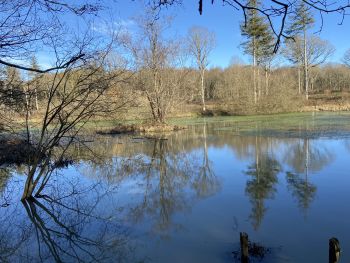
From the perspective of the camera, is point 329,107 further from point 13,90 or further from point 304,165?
point 13,90

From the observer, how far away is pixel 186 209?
8.03 meters

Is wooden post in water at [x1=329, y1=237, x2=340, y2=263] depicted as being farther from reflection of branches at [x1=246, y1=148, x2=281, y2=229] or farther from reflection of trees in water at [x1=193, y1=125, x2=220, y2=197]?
reflection of trees in water at [x1=193, y1=125, x2=220, y2=197]

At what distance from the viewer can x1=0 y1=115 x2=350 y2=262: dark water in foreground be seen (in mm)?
5980

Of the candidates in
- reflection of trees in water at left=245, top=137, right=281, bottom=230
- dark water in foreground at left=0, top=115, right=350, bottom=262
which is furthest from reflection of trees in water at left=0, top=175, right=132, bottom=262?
reflection of trees in water at left=245, top=137, right=281, bottom=230

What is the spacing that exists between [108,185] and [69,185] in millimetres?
1138

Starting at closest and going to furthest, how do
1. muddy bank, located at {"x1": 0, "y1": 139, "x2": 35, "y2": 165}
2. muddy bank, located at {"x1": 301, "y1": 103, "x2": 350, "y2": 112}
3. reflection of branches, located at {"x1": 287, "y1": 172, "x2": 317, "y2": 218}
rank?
1. reflection of branches, located at {"x1": 287, "y1": 172, "x2": 317, "y2": 218}
2. muddy bank, located at {"x1": 0, "y1": 139, "x2": 35, "y2": 165}
3. muddy bank, located at {"x1": 301, "y1": 103, "x2": 350, "y2": 112}

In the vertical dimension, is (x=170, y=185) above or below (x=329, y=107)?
below

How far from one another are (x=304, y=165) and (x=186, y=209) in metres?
4.95

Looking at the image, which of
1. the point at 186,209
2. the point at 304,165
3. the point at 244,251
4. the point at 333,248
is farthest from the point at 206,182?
the point at 333,248

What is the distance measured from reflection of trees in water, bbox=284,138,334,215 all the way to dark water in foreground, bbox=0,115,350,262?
0.08 ft

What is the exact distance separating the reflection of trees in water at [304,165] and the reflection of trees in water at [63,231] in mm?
3603

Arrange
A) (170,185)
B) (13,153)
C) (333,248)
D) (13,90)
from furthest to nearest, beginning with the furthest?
(13,153) → (170,185) → (13,90) → (333,248)

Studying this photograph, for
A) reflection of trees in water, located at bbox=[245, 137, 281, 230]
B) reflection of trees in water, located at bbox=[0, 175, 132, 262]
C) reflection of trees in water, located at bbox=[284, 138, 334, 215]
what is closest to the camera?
reflection of trees in water, located at bbox=[0, 175, 132, 262]

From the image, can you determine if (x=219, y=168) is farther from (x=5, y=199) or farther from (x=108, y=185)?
Result: (x=5, y=199)
